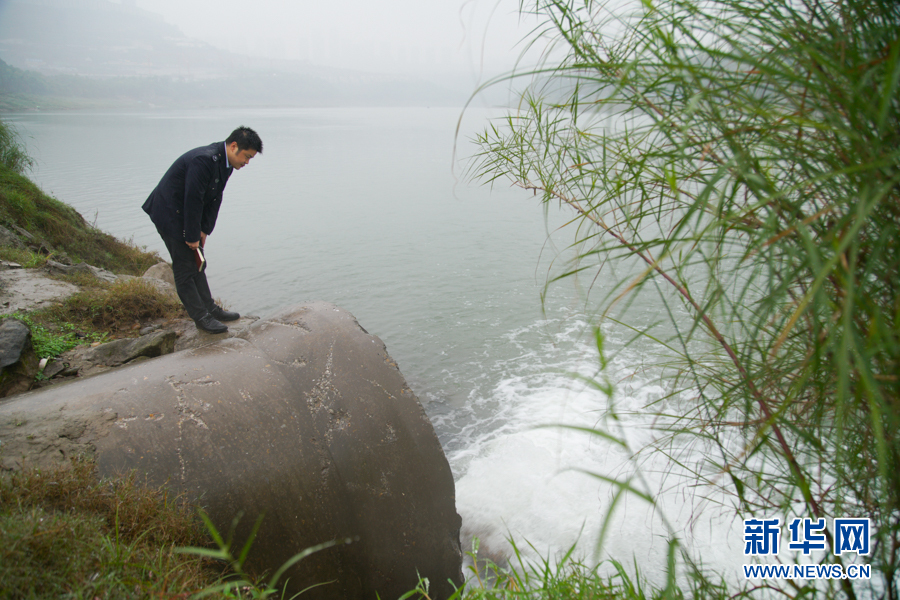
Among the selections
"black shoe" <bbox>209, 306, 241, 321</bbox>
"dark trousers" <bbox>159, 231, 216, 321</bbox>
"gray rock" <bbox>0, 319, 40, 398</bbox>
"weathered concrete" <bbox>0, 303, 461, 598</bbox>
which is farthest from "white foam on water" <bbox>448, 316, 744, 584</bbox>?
"gray rock" <bbox>0, 319, 40, 398</bbox>

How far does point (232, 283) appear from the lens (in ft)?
29.4

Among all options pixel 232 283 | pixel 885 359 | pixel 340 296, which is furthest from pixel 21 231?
pixel 885 359

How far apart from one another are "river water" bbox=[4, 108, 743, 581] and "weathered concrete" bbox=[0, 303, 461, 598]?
2.32 ft

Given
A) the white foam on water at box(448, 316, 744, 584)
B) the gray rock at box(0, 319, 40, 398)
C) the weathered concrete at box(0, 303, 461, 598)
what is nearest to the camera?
the weathered concrete at box(0, 303, 461, 598)

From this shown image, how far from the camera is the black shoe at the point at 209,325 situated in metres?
3.86

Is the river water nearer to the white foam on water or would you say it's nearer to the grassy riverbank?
the white foam on water

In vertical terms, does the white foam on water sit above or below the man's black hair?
below

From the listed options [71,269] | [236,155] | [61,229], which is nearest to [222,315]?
[236,155]

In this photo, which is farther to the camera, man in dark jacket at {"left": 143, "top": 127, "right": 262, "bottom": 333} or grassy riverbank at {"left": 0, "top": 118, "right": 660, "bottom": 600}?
man in dark jacket at {"left": 143, "top": 127, "right": 262, "bottom": 333}

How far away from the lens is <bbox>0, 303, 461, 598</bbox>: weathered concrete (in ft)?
7.47

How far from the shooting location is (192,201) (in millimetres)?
3600

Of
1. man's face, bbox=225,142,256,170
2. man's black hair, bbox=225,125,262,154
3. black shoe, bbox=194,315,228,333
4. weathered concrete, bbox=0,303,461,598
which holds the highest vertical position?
man's black hair, bbox=225,125,262,154

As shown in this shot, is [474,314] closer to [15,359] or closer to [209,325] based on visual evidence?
[209,325]

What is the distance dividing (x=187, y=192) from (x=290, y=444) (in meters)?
2.12
